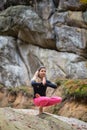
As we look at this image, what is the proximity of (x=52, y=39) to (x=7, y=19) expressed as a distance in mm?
4381

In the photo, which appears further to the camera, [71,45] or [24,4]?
[24,4]

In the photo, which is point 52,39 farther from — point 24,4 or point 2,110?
point 2,110

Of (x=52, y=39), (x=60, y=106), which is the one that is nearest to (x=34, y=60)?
(x=52, y=39)

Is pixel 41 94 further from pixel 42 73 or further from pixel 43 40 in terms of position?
pixel 43 40

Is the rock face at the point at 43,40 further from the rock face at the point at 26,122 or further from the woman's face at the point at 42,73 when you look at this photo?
the rock face at the point at 26,122

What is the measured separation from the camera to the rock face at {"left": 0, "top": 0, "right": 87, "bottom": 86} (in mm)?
24656

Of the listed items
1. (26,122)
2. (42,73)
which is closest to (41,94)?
(42,73)

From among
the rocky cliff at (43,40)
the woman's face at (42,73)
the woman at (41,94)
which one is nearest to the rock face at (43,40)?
the rocky cliff at (43,40)

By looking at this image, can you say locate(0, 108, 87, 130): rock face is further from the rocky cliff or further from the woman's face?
the rocky cliff

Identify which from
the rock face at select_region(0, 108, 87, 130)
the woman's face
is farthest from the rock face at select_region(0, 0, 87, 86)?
the rock face at select_region(0, 108, 87, 130)

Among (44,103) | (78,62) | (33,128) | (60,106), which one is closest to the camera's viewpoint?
(33,128)

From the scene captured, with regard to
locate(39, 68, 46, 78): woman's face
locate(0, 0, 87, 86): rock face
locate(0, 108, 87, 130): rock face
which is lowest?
locate(0, 0, 87, 86): rock face

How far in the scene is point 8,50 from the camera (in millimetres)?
26734

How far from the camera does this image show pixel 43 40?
2592 centimetres
